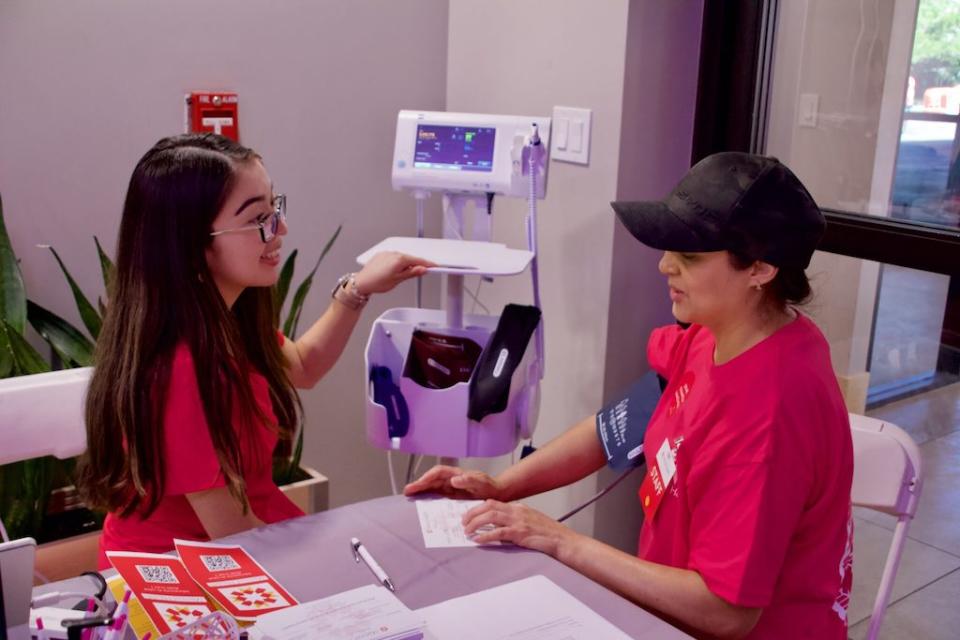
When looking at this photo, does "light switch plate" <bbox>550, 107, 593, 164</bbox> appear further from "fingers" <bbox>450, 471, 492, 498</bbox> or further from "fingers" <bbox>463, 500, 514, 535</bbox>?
"fingers" <bbox>463, 500, 514, 535</bbox>

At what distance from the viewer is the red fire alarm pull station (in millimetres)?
2553

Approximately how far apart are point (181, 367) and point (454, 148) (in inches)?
38.6

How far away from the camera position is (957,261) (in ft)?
6.43

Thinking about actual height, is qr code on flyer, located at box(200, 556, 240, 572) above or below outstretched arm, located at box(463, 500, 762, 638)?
above

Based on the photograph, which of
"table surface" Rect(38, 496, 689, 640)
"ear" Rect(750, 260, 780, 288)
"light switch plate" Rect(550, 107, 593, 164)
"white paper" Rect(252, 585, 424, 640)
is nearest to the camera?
"white paper" Rect(252, 585, 424, 640)

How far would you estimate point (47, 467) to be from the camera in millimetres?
2244

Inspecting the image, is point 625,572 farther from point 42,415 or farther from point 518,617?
point 42,415

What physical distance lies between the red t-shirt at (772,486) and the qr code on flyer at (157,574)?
753 mm

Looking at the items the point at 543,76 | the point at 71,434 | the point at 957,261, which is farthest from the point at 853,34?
the point at 71,434

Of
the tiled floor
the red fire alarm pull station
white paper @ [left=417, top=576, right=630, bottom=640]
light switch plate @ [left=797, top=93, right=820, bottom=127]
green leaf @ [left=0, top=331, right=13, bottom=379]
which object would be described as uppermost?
light switch plate @ [left=797, top=93, right=820, bottom=127]

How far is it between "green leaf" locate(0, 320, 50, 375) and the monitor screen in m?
0.98

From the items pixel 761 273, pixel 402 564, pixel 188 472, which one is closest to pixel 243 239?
pixel 188 472

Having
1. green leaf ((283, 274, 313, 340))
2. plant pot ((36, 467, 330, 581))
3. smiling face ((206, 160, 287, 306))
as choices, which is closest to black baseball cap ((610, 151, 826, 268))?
smiling face ((206, 160, 287, 306))

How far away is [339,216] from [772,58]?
130cm
